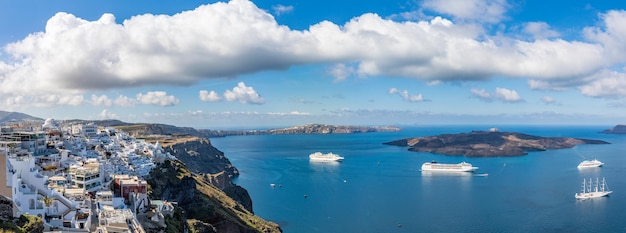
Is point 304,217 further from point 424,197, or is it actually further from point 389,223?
point 424,197

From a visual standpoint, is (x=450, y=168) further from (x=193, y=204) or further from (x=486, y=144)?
(x=193, y=204)

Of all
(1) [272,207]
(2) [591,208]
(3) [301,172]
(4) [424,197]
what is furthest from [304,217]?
(3) [301,172]

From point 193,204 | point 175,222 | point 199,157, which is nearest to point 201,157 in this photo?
point 199,157

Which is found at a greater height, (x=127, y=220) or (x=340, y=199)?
(x=127, y=220)

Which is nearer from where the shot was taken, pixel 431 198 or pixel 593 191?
pixel 431 198

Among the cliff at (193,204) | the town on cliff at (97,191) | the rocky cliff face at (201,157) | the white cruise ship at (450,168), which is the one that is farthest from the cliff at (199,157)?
the white cruise ship at (450,168)

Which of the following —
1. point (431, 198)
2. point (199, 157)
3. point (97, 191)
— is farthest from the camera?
point (199, 157)
